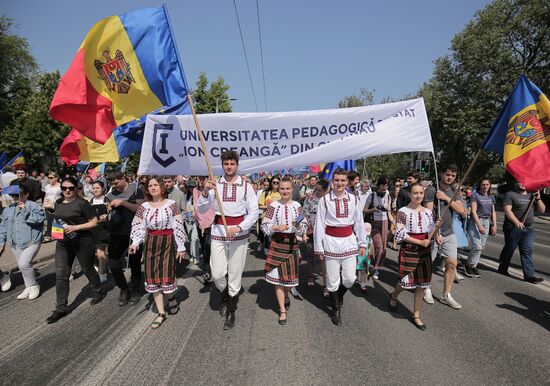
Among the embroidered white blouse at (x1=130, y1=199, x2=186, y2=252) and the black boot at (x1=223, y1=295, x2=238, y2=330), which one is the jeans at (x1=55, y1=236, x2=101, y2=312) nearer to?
the embroidered white blouse at (x1=130, y1=199, x2=186, y2=252)

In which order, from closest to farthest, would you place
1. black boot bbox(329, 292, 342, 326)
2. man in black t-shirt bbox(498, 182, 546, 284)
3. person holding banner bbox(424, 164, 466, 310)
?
1. black boot bbox(329, 292, 342, 326)
2. person holding banner bbox(424, 164, 466, 310)
3. man in black t-shirt bbox(498, 182, 546, 284)

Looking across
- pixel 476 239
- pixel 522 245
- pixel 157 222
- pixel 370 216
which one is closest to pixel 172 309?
pixel 157 222

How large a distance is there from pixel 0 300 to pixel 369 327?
5.18 meters

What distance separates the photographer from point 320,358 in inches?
125

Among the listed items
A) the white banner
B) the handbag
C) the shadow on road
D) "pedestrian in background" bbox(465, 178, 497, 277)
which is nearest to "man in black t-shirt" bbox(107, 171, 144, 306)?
the white banner

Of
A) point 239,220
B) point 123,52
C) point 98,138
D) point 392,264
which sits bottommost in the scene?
point 392,264

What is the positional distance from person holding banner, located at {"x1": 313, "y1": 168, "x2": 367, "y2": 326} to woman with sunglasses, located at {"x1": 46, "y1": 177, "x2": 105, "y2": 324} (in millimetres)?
3107

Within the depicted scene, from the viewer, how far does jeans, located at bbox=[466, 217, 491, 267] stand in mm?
6090

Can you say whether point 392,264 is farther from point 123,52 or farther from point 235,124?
point 123,52

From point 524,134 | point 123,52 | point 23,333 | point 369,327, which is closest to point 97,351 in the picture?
point 23,333

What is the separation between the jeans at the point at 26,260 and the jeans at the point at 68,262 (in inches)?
33.6

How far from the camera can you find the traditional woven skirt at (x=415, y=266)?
4029 mm

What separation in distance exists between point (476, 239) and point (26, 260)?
7.62 metres

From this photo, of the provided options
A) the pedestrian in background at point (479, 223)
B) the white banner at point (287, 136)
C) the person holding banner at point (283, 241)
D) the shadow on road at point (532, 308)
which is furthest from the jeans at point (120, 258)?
the pedestrian in background at point (479, 223)
